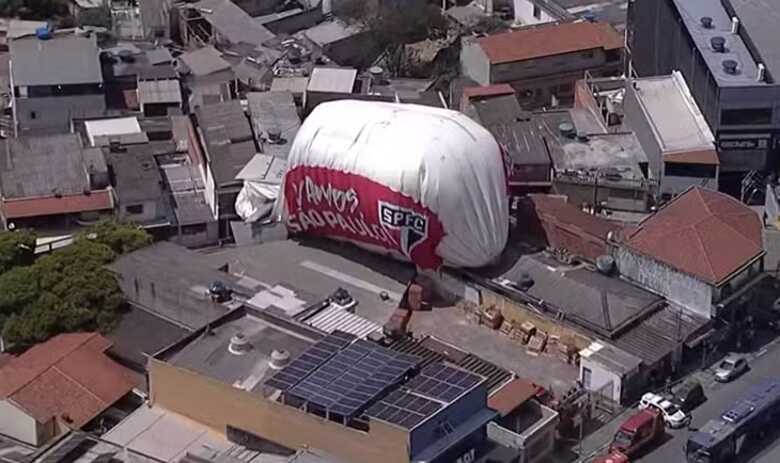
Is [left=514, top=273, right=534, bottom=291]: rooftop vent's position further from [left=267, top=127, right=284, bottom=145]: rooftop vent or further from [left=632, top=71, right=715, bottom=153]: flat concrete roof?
[left=267, top=127, right=284, bottom=145]: rooftop vent

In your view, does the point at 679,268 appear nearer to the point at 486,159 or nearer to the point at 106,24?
the point at 486,159

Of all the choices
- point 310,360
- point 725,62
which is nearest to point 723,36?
point 725,62

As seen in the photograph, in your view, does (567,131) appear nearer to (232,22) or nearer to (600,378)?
(600,378)

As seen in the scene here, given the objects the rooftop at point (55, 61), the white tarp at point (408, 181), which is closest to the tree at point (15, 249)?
the white tarp at point (408, 181)

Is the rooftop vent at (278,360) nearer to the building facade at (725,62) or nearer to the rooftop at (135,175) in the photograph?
the rooftop at (135,175)

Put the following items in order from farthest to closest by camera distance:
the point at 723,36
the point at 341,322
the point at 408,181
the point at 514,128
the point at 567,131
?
the point at 723,36, the point at 514,128, the point at 567,131, the point at 408,181, the point at 341,322
